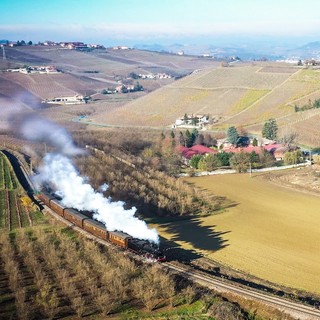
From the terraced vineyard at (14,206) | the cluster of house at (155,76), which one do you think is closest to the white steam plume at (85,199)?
Result: the terraced vineyard at (14,206)

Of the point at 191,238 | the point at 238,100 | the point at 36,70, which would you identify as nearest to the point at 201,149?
the point at 191,238

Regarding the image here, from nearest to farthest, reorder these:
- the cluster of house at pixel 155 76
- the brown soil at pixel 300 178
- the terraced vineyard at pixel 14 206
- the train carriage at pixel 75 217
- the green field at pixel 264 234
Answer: the green field at pixel 264 234
the train carriage at pixel 75 217
the terraced vineyard at pixel 14 206
the brown soil at pixel 300 178
the cluster of house at pixel 155 76

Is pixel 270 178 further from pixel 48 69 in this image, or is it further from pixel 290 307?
pixel 48 69

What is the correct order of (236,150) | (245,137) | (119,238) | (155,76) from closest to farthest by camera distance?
(119,238) < (236,150) < (245,137) < (155,76)

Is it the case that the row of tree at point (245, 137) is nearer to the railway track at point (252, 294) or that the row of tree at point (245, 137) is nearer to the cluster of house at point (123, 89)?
the railway track at point (252, 294)

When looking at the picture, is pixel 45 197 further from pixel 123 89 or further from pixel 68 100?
pixel 123 89

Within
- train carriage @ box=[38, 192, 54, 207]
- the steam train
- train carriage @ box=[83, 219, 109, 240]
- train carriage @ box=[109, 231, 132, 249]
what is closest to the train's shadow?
the steam train

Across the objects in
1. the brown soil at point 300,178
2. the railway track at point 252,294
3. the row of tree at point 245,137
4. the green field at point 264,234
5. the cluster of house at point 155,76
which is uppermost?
the cluster of house at point 155,76

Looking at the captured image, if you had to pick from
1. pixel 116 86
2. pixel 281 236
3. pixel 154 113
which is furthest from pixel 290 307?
pixel 116 86
